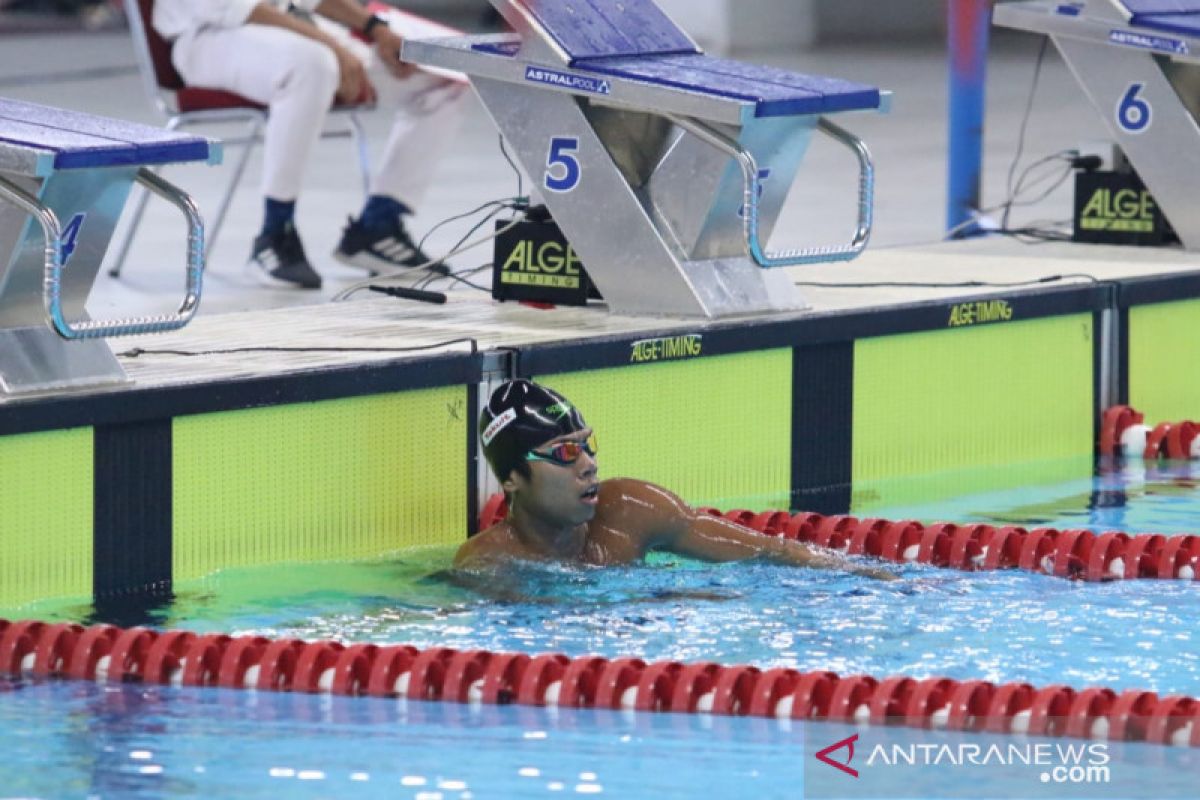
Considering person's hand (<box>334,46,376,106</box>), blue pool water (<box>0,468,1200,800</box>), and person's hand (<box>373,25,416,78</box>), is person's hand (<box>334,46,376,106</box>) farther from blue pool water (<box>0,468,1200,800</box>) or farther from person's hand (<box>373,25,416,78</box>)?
blue pool water (<box>0,468,1200,800</box>)

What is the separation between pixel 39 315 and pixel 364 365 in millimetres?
737

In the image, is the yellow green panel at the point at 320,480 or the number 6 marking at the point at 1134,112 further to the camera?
the number 6 marking at the point at 1134,112

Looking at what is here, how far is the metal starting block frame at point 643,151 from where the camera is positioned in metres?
6.24

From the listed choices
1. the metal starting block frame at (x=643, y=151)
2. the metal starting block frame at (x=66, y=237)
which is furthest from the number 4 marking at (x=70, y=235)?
the metal starting block frame at (x=643, y=151)

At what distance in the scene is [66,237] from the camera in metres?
5.11

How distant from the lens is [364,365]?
18.1 feet

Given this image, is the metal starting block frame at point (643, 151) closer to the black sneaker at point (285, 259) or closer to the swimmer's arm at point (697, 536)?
the swimmer's arm at point (697, 536)

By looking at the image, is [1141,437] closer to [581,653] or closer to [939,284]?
[939,284]

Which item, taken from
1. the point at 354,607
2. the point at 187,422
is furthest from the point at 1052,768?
the point at 187,422

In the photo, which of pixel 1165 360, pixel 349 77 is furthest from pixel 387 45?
pixel 1165 360

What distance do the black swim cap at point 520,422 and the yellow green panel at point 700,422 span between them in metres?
0.57

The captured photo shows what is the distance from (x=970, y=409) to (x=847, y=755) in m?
2.98

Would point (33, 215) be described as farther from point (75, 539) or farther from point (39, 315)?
point (75, 539)

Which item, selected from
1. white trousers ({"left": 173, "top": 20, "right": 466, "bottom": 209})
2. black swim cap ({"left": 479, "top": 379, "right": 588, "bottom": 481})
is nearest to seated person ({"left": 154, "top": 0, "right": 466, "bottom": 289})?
white trousers ({"left": 173, "top": 20, "right": 466, "bottom": 209})
